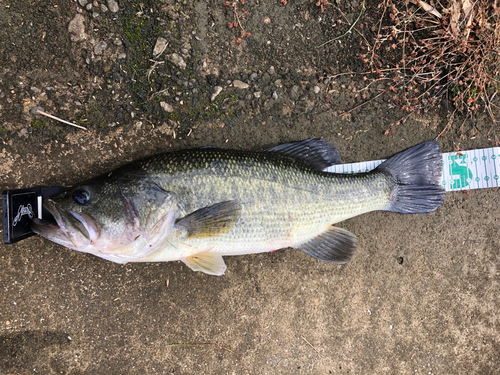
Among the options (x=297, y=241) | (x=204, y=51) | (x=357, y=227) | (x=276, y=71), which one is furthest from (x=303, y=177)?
(x=204, y=51)

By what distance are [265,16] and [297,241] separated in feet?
7.06

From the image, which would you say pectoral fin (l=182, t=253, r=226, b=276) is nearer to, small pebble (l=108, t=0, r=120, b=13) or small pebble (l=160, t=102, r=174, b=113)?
small pebble (l=160, t=102, r=174, b=113)

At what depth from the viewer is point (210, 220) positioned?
2.40 m

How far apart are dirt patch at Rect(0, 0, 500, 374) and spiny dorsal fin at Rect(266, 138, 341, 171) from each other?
0.78 ft

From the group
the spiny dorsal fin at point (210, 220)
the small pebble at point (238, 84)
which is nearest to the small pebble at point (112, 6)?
the small pebble at point (238, 84)

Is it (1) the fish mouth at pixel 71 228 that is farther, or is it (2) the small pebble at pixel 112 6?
(2) the small pebble at pixel 112 6

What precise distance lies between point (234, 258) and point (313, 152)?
127 cm

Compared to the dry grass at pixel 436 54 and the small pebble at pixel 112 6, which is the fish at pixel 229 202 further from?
the small pebble at pixel 112 6

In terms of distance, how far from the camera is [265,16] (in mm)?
2975

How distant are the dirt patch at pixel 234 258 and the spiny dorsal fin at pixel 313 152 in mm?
239

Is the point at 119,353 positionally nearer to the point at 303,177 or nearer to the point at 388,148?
the point at 303,177

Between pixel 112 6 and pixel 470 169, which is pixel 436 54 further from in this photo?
pixel 112 6

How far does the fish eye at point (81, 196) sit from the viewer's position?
228cm

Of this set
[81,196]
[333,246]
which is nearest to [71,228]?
[81,196]
